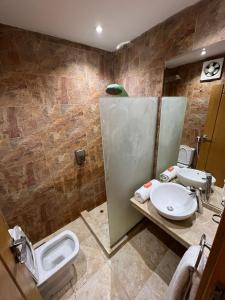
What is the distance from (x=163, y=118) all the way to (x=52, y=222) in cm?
194

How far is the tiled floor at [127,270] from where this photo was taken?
122 cm

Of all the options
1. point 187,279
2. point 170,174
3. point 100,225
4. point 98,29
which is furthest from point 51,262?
point 98,29

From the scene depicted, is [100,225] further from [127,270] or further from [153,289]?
[153,289]

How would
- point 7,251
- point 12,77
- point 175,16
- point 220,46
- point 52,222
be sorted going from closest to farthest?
point 7,251
point 220,46
point 175,16
point 12,77
point 52,222

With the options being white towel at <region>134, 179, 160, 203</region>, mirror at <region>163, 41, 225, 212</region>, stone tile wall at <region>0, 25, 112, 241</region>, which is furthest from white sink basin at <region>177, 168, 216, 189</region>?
stone tile wall at <region>0, 25, 112, 241</region>

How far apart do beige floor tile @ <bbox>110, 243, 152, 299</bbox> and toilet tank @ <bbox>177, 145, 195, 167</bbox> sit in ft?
3.78

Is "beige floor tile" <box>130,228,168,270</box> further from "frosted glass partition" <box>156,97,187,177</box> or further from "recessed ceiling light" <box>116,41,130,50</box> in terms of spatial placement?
"recessed ceiling light" <box>116,41,130,50</box>

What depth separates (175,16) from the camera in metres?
1.13

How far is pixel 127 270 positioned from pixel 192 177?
116 cm

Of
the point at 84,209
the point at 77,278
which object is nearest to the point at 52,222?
the point at 84,209

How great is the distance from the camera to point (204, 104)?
1.14 meters

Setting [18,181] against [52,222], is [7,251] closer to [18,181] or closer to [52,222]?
[18,181]

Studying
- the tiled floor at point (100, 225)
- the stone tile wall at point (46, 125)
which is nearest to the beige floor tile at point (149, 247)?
the tiled floor at point (100, 225)

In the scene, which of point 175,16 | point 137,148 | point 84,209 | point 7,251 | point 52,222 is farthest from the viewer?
point 84,209
